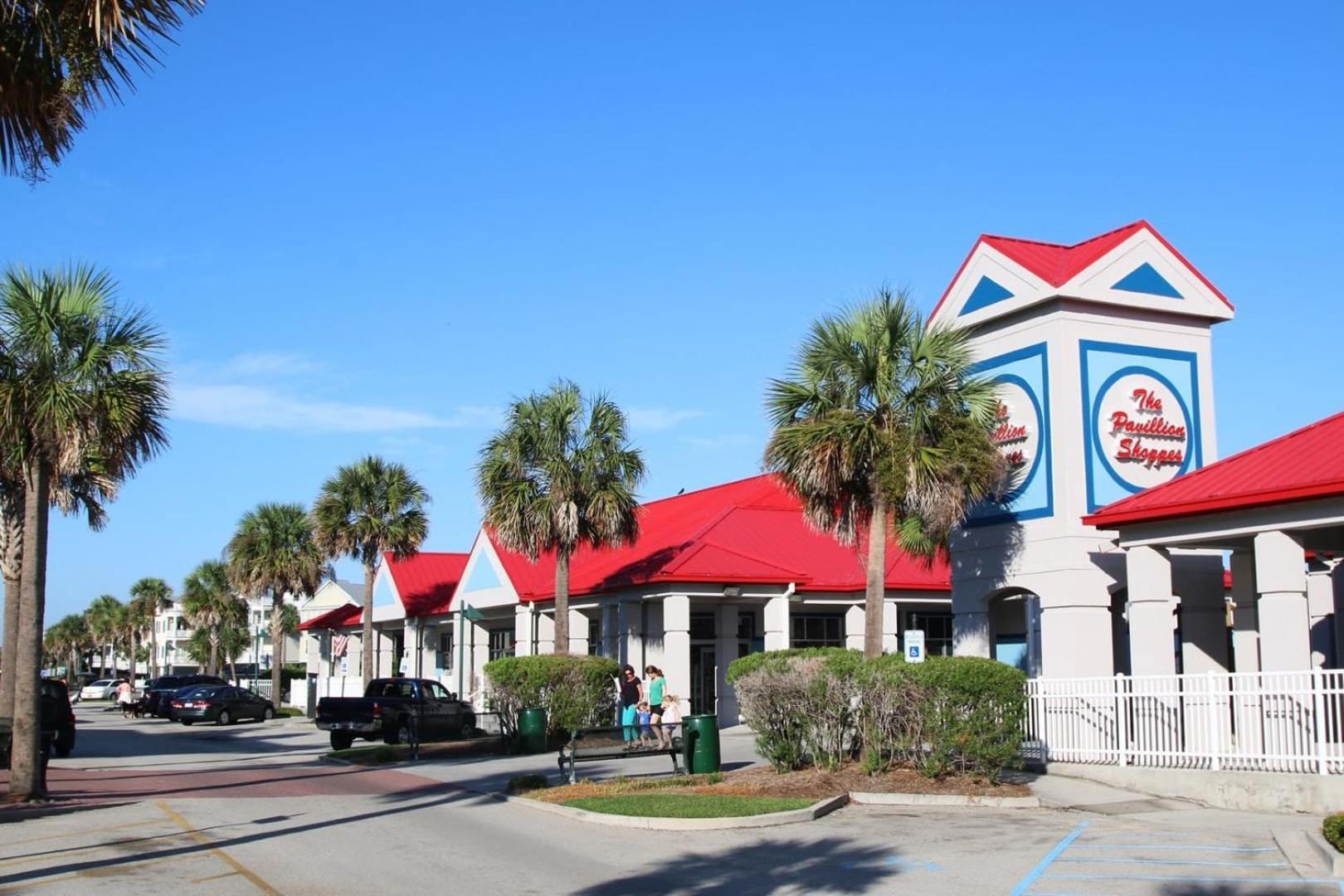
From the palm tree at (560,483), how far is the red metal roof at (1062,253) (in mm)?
10651

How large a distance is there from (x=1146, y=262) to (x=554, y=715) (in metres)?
14.8

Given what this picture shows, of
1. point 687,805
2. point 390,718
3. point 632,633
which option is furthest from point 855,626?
point 687,805

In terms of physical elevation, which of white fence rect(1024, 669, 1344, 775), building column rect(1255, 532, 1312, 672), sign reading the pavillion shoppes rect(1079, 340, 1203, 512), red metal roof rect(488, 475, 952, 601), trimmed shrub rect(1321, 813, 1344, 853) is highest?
sign reading the pavillion shoppes rect(1079, 340, 1203, 512)

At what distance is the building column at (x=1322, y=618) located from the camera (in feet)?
84.7

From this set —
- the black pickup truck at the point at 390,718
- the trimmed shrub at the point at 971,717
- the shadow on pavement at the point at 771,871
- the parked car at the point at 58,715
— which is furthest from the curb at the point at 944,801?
the parked car at the point at 58,715

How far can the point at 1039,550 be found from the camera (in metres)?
23.2

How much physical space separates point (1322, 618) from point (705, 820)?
16.5 m

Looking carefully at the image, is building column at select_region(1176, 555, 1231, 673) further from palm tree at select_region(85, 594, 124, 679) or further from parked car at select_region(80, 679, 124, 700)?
palm tree at select_region(85, 594, 124, 679)

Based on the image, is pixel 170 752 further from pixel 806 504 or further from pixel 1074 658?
pixel 1074 658

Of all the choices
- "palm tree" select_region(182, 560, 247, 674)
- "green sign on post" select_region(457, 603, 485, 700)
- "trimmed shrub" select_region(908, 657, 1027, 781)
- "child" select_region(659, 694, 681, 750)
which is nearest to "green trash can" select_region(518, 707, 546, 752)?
"child" select_region(659, 694, 681, 750)

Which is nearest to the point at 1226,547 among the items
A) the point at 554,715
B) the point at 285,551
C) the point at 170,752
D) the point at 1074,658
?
the point at 1074,658

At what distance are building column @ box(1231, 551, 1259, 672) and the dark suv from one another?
123ft

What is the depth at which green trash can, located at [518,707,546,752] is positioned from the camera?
2798 centimetres

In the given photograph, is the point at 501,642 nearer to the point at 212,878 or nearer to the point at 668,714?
the point at 668,714
